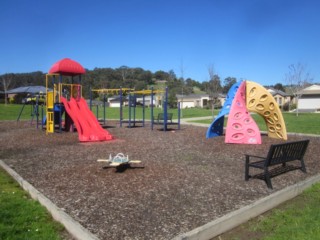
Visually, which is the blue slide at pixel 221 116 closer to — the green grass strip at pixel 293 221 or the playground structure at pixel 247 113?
the playground structure at pixel 247 113

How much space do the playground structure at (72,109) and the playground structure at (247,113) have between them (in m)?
5.26

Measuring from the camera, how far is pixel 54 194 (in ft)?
19.2

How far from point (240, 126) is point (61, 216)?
9559mm

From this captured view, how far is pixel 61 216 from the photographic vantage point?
4641 mm

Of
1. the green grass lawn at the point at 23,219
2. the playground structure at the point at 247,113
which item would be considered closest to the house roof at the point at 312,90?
the playground structure at the point at 247,113

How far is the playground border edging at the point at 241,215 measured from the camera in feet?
13.7

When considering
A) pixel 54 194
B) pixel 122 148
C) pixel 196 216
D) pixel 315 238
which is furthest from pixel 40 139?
pixel 315 238

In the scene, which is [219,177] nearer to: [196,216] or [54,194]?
[196,216]

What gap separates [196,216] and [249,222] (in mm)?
859

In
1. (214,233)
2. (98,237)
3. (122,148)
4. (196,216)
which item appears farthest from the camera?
(122,148)

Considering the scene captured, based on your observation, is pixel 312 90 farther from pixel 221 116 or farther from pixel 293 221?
pixel 293 221

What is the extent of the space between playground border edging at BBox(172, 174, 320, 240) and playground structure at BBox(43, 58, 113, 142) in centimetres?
892

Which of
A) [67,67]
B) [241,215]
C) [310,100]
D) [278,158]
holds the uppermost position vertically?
[67,67]

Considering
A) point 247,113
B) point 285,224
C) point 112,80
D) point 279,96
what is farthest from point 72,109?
point 112,80
